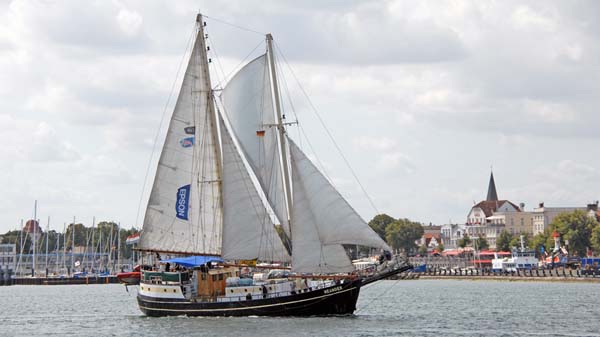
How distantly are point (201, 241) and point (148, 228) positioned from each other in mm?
3802

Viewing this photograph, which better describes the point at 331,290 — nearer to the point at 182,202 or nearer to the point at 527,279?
the point at 182,202

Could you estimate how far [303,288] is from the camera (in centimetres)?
7081

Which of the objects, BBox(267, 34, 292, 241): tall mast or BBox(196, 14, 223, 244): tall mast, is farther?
BBox(196, 14, 223, 244): tall mast

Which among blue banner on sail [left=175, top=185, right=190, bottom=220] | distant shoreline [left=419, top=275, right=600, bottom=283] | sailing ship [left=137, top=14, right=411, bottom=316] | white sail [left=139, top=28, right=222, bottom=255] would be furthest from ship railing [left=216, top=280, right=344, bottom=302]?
distant shoreline [left=419, top=275, right=600, bottom=283]

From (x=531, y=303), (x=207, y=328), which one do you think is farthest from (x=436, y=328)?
(x=531, y=303)

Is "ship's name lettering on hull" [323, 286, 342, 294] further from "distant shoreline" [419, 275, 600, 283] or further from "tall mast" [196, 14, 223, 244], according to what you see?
"distant shoreline" [419, 275, 600, 283]

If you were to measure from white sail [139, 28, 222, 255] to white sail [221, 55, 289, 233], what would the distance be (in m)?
3.65

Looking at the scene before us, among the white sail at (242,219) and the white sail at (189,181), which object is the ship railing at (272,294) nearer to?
the white sail at (242,219)

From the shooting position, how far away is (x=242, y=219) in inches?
2842

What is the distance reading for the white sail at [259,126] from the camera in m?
72.3

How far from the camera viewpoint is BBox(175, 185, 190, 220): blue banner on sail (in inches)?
2963

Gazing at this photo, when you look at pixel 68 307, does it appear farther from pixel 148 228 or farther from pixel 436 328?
pixel 436 328

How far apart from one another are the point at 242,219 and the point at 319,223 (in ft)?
21.1

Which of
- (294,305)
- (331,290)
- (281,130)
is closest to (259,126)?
(281,130)
